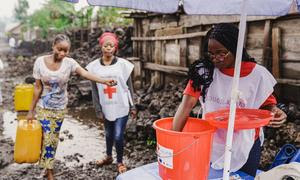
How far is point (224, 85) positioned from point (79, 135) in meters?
5.41

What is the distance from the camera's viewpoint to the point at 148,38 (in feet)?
33.9

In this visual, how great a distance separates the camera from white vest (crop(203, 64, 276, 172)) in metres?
2.12

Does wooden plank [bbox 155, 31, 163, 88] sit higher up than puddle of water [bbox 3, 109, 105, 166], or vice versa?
wooden plank [bbox 155, 31, 163, 88]

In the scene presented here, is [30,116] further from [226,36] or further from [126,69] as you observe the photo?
[226,36]

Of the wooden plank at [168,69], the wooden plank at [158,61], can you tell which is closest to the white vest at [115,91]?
the wooden plank at [168,69]

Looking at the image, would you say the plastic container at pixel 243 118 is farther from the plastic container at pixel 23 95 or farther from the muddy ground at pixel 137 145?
the plastic container at pixel 23 95

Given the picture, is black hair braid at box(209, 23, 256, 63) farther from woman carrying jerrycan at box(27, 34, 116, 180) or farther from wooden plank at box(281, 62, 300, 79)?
wooden plank at box(281, 62, 300, 79)

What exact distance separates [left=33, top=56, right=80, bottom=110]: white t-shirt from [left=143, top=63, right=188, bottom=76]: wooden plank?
187 inches

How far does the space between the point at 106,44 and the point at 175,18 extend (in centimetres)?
504

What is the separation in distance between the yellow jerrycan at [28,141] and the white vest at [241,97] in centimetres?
248

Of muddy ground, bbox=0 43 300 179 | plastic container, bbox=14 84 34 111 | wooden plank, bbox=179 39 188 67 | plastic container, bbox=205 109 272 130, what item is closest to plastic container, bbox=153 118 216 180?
plastic container, bbox=205 109 272 130

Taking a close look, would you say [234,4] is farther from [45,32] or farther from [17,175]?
[45,32]

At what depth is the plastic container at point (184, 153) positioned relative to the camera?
189 centimetres

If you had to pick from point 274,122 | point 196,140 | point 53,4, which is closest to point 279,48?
point 274,122
